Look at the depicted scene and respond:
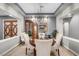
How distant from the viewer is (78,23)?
468cm

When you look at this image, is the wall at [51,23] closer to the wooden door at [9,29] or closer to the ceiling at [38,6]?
the ceiling at [38,6]

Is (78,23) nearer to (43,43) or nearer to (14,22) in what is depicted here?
(43,43)

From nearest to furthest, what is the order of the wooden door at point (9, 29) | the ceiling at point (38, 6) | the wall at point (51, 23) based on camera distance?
the ceiling at point (38, 6) < the wooden door at point (9, 29) < the wall at point (51, 23)

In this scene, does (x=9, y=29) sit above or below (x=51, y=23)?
below

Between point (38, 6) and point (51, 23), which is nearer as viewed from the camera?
point (38, 6)

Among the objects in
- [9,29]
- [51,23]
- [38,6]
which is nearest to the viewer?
[38,6]

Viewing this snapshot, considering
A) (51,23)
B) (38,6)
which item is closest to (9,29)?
(51,23)

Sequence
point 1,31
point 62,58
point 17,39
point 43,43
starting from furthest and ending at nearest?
point 1,31 < point 17,39 < point 43,43 < point 62,58

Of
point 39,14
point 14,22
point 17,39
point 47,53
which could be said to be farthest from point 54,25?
point 47,53

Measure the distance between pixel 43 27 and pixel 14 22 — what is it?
1982 mm

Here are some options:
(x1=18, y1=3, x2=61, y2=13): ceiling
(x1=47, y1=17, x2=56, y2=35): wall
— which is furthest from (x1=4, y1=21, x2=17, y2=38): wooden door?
(x1=47, y1=17, x2=56, y2=35): wall

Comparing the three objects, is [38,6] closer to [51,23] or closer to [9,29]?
[51,23]

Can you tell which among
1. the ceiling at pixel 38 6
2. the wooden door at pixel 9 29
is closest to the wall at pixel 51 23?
the ceiling at pixel 38 6

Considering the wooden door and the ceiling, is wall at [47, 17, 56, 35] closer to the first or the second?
the ceiling
